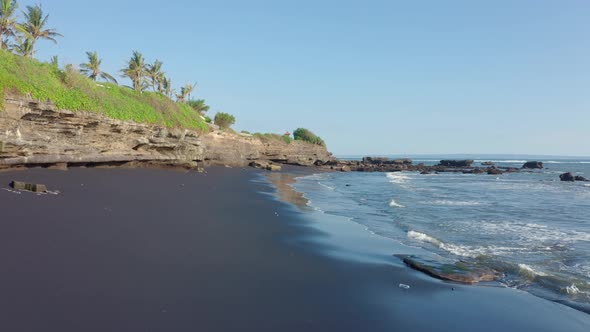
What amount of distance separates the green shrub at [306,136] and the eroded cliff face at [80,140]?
53252 mm

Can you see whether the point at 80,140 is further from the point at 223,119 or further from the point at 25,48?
the point at 223,119

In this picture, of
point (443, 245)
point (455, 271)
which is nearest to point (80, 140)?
point (443, 245)

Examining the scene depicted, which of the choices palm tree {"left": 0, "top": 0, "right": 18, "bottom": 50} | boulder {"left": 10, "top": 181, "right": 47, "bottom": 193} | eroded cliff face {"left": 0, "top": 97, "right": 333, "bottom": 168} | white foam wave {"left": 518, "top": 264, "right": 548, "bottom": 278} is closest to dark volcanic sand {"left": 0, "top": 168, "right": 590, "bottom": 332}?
boulder {"left": 10, "top": 181, "right": 47, "bottom": 193}

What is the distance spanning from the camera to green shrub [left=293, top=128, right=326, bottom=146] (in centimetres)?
8438

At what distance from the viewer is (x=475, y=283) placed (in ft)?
26.3

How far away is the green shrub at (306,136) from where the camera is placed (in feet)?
277

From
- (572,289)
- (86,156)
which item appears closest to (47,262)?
(572,289)

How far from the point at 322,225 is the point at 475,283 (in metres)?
6.46

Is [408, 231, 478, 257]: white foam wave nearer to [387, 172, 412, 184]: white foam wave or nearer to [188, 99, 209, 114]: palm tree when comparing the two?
[387, 172, 412, 184]: white foam wave

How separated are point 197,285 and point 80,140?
58.3ft

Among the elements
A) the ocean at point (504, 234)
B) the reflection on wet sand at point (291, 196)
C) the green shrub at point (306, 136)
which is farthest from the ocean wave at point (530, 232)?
the green shrub at point (306, 136)

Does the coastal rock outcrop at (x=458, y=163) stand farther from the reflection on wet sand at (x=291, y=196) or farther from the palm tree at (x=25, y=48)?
the palm tree at (x=25, y=48)

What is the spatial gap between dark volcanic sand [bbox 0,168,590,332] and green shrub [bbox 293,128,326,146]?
74026mm

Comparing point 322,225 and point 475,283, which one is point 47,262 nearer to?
point 475,283
